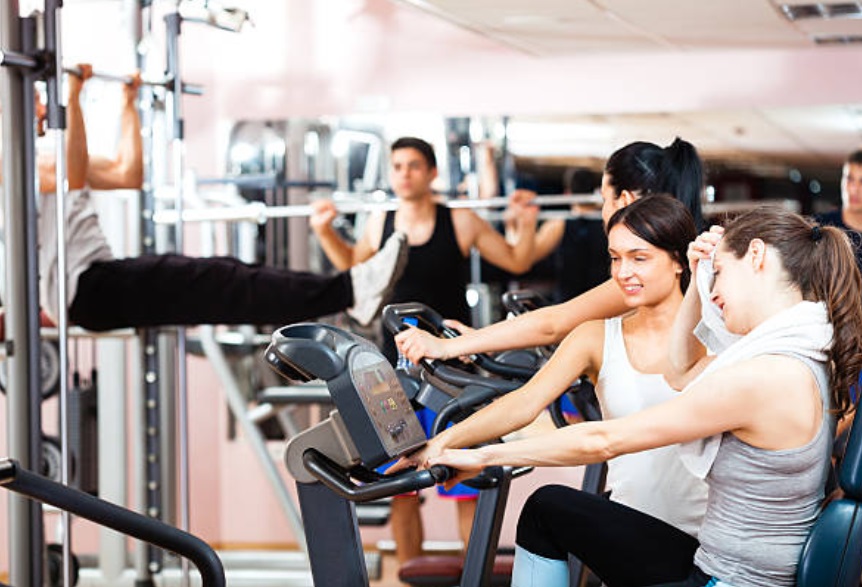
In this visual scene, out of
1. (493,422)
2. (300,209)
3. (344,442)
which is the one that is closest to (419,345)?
(493,422)

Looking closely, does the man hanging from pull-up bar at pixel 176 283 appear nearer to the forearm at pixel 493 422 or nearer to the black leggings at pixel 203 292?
the black leggings at pixel 203 292

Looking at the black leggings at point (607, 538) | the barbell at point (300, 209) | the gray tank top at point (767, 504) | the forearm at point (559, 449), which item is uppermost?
the barbell at point (300, 209)

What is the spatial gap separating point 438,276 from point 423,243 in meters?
0.14

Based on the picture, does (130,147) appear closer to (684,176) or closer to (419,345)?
(419,345)

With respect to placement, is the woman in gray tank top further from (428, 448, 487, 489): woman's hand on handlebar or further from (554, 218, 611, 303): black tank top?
(554, 218, 611, 303): black tank top

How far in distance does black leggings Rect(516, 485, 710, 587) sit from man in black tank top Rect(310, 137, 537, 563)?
2188mm

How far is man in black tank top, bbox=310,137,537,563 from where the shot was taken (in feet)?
16.4

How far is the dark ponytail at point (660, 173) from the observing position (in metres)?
3.20

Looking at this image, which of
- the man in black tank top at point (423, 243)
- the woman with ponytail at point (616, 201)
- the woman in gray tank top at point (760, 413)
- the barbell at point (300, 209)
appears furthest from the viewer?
the man in black tank top at point (423, 243)

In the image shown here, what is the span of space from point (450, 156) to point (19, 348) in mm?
2443

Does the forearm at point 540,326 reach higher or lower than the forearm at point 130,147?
lower

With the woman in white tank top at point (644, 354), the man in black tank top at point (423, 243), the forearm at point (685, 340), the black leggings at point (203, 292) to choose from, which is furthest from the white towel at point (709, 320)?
the man in black tank top at point (423, 243)

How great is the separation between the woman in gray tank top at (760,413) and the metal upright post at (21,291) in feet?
4.71

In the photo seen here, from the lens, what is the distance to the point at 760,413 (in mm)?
2273
